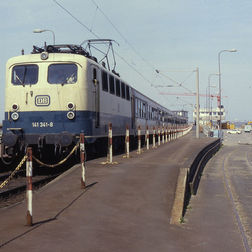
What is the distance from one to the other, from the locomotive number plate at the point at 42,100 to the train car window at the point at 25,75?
22.0 inches

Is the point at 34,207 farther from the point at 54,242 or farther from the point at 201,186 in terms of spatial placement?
the point at 201,186

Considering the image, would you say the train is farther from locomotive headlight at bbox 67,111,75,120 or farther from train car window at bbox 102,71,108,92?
train car window at bbox 102,71,108,92

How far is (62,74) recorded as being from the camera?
13.4m

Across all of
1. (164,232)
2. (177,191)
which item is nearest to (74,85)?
(177,191)

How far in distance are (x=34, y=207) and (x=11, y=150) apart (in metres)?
6.09

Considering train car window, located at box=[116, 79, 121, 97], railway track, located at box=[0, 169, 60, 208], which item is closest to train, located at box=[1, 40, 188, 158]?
railway track, located at box=[0, 169, 60, 208]

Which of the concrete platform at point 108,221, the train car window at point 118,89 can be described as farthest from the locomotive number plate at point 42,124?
the train car window at point 118,89

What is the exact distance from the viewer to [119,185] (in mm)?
9117

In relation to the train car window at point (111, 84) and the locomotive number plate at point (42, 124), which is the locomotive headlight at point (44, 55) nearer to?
the locomotive number plate at point (42, 124)

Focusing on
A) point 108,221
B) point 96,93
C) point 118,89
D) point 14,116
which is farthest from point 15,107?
point 108,221

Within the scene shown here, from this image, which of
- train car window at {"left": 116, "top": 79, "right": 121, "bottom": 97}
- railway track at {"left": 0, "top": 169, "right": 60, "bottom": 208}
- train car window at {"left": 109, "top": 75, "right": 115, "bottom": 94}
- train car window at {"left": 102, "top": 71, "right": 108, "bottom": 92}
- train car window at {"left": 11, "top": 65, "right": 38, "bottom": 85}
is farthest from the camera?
train car window at {"left": 116, "top": 79, "right": 121, "bottom": 97}

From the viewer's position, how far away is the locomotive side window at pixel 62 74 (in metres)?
13.4

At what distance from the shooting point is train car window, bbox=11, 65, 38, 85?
44.5 ft

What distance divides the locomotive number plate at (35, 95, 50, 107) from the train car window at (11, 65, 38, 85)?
1.83 feet
